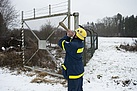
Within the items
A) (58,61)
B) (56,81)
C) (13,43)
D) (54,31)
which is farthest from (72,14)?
(13,43)

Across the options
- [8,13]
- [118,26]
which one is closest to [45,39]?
[8,13]

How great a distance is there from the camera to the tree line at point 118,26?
219 ft

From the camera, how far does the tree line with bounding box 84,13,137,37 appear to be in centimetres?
6676

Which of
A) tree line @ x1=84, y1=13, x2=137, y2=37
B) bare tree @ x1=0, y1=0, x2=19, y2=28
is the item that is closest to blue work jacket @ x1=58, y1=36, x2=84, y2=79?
bare tree @ x1=0, y1=0, x2=19, y2=28

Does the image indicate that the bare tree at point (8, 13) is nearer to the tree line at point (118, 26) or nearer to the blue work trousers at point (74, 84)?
the blue work trousers at point (74, 84)

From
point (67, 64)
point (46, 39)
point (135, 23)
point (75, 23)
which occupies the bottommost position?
point (67, 64)

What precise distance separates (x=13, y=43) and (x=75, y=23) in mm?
8967

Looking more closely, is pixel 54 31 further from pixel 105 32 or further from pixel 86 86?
pixel 105 32

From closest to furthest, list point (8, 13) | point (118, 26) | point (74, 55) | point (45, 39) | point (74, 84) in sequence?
point (74, 55) < point (74, 84) < point (45, 39) < point (8, 13) < point (118, 26)

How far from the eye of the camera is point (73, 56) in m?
3.42

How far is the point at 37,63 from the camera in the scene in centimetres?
837

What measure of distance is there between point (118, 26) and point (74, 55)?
246 feet

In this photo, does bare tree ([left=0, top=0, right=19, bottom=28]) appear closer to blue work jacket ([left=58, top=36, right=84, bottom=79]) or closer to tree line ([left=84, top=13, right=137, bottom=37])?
blue work jacket ([left=58, top=36, right=84, bottom=79])

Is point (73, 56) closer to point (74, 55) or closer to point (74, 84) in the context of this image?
point (74, 55)
